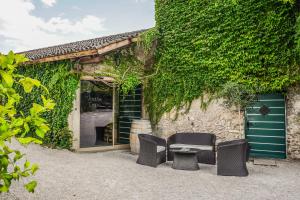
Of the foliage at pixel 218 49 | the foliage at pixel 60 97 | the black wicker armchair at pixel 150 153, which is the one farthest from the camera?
the foliage at pixel 60 97

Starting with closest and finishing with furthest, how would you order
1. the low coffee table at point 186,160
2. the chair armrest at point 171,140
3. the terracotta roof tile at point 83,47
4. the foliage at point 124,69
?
the low coffee table at point 186,160
the chair armrest at point 171,140
the terracotta roof tile at point 83,47
the foliage at point 124,69

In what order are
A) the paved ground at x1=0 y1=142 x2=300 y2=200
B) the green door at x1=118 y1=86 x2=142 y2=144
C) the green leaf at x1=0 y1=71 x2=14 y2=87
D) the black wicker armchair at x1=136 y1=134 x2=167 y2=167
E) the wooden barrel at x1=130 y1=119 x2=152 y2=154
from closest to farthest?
the green leaf at x1=0 y1=71 x2=14 y2=87, the paved ground at x1=0 y1=142 x2=300 y2=200, the black wicker armchair at x1=136 y1=134 x2=167 y2=167, the wooden barrel at x1=130 y1=119 x2=152 y2=154, the green door at x1=118 y1=86 x2=142 y2=144

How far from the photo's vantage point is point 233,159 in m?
6.00

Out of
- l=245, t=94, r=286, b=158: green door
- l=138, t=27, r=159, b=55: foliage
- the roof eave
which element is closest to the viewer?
l=245, t=94, r=286, b=158: green door

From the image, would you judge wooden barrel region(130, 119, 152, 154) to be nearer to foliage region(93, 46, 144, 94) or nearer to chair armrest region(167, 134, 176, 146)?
chair armrest region(167, 134, 176, 146)

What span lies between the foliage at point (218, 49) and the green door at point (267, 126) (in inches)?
17.8

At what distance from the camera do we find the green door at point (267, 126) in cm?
765

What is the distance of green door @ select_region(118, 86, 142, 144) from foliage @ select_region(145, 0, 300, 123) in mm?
377

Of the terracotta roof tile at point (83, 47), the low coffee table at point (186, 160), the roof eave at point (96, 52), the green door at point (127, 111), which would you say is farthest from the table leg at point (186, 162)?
the terracotta roof tile at point (83, 47)

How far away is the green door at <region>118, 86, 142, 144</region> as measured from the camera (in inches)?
377

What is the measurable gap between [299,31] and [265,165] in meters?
3.44

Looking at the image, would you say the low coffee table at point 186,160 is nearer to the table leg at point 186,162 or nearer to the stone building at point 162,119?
the table leg at point 186,162

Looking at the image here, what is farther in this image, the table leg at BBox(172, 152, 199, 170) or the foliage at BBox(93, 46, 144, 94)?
the foliage at BBox(93, 46, 144, 94)

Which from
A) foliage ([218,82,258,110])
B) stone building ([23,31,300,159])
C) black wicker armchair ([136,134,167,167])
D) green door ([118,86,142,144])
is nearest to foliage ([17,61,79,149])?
stone building ([23,31,300,159])
